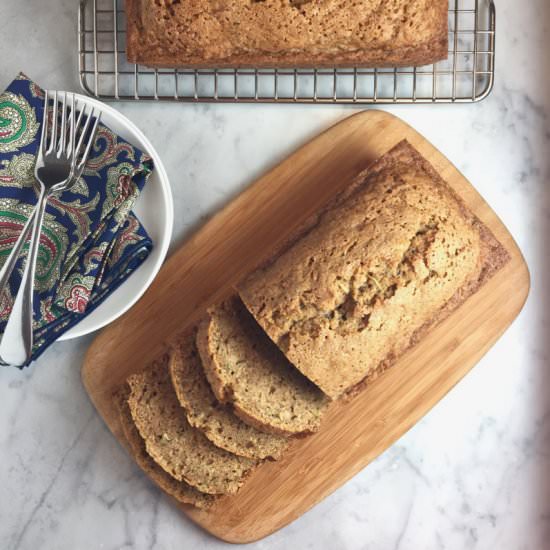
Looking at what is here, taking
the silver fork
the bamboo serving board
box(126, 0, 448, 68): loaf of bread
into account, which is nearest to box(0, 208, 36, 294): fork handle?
the silver fork

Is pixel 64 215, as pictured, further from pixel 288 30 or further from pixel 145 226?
pixel 288 30

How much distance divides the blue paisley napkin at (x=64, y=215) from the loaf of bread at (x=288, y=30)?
35cm

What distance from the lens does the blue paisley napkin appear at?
2.17 m

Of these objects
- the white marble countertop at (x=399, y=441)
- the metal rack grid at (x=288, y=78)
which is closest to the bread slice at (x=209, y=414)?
the white marble countertop at (x=399, y=441)

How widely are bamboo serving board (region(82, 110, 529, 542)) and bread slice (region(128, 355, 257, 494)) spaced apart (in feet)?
0.39

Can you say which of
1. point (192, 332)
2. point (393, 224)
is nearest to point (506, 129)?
point (393, 224)

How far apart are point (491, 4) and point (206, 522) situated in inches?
79.0

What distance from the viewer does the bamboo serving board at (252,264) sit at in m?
2.38

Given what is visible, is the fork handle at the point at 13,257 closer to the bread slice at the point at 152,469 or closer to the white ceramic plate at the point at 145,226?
the white ceramic plate at the point at 145,226

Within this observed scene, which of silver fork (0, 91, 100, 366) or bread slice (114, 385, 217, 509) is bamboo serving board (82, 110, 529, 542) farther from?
silver fork (0, 91, 100, 366)

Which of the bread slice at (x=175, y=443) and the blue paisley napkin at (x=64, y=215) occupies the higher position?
the blue paisley napkin at (x=64, y=215)

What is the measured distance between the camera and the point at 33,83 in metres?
2.22

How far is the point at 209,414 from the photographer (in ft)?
7.29

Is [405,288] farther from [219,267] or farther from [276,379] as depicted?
[219,267]
